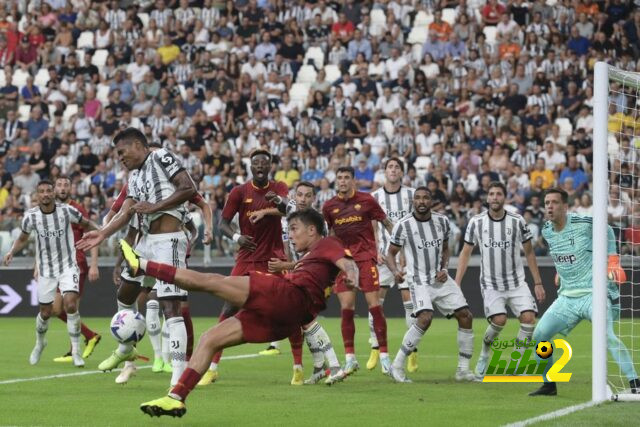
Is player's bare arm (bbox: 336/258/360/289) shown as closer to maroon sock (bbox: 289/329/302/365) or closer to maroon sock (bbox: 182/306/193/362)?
maroon sock (bbox: 289/329/302/365)

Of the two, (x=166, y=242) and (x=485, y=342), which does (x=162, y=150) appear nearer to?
(x=166, y=242)

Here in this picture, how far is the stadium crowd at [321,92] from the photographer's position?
2380 cm

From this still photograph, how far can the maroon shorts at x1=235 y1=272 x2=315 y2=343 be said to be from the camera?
877 cm

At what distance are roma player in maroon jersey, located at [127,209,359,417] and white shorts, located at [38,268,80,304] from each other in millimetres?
6045

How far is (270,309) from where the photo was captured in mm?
8805

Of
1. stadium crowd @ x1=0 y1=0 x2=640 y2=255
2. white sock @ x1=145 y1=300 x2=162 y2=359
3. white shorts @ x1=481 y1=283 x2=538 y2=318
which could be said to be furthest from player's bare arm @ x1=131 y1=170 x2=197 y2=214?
stadium crowd @ x1=0 y1=0 x2=640 y2=255

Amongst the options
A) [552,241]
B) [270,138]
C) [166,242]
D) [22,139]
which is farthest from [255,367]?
[22,139]

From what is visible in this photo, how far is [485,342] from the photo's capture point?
1286 centimetres

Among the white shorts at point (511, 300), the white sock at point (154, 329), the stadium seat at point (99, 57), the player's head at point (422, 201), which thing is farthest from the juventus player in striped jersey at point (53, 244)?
the stadium seat at point (99, 57)

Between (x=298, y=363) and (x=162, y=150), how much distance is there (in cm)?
263

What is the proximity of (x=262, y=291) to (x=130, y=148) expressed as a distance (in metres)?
2.90

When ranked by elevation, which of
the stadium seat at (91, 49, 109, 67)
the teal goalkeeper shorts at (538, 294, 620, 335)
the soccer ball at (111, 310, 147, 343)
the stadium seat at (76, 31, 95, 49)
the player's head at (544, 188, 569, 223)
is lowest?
the soccer ball at (111, 310, 147, 343)

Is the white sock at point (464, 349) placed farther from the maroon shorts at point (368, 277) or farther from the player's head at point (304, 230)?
the player's head at point (304, 230)

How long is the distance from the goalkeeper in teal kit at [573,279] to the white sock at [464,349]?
53.6 inches
